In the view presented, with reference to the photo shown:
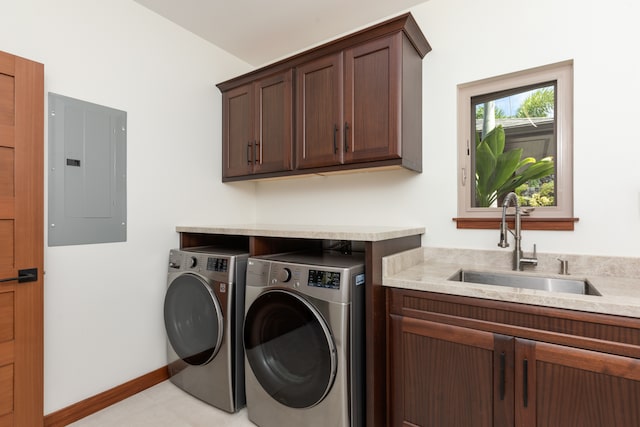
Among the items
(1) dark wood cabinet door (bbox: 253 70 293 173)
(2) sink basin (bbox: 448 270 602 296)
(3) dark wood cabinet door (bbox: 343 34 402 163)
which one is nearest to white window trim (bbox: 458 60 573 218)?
(2) sink basin (bbox: 448 270 602 296)

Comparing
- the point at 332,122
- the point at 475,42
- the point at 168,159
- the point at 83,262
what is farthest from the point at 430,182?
the point at 83,262

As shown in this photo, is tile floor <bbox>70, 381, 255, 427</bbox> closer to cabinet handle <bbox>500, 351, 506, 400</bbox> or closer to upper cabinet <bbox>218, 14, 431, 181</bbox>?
cabinet handle <bbox>500, 351, 506, 400</bbox>

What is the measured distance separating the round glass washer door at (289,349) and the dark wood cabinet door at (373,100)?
94 centimetres

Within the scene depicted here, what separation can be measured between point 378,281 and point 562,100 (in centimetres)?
144

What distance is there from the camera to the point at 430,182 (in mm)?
2133

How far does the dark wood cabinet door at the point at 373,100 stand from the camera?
182 cm

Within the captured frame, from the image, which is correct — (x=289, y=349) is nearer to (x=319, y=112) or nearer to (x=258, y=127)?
(x=319, y=112)

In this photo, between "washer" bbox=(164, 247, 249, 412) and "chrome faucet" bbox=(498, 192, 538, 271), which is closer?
"chrome faucet" bbox=(498, 192, 538, 271)

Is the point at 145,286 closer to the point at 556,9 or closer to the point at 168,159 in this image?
the point at 168,159

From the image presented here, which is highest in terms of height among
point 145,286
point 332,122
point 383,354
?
point 332,122

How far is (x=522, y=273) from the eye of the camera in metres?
1.74

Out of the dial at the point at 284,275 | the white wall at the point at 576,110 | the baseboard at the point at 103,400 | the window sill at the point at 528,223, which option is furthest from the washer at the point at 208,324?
the window sill at the point at 528,223

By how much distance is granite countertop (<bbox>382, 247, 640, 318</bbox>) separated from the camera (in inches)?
46.0

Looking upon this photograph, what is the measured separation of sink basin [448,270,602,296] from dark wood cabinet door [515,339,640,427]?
1.43 feet
